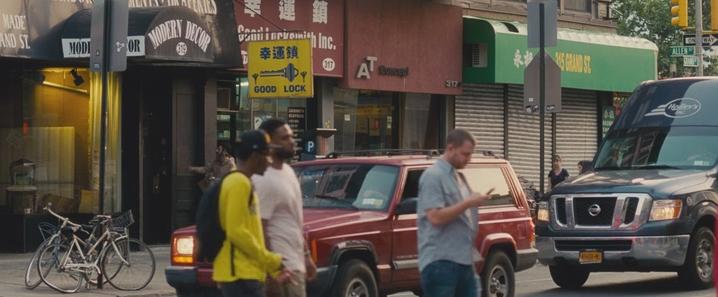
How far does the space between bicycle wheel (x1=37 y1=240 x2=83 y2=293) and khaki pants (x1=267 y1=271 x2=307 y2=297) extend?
8.10m

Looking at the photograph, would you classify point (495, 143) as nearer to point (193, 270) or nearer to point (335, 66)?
point (335, 66)

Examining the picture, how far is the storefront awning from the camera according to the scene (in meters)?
21.4

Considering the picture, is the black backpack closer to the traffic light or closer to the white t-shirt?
the white t-shirt

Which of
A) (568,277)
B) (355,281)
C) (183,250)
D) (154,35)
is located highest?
(154,35)

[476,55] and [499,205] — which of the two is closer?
[499,205]

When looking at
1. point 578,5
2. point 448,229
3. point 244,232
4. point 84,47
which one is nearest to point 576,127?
point 578,5

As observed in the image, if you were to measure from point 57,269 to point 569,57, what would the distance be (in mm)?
16410

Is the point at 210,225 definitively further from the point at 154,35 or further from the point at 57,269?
the point at 154,35

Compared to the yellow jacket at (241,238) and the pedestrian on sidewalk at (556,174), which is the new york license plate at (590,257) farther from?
the pedestrian on sidewalk at (556,174)

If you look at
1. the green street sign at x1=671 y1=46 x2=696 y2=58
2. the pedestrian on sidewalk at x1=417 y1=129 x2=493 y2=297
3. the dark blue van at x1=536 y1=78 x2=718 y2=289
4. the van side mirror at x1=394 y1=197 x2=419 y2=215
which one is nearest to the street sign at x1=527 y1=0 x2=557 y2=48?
the dark blue van at x1=536 y1=78 x2=718 y2=289

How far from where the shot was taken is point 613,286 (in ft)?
63.5

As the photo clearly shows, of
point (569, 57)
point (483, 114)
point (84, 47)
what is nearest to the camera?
point (84, 47)

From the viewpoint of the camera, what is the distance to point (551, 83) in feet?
79.6

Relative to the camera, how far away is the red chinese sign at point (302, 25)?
81.0 feet
